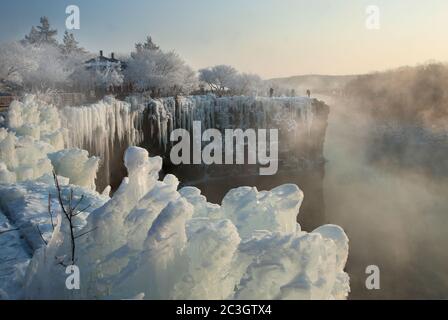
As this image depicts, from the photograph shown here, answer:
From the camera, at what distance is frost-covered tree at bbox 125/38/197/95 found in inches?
1412

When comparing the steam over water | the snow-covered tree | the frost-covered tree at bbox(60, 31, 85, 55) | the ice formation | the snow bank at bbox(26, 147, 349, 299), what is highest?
the frost-covered tree at bbox(60, 31, 85, 55)

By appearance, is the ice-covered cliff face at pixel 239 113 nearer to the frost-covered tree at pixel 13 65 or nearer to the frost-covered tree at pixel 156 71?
the frost-covered tree at pixel 156 71

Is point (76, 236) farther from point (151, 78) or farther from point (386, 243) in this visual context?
point (151, 78)

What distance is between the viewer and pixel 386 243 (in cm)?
1770

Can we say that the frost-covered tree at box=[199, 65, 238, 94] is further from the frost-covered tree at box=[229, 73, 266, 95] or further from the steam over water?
the steam over water

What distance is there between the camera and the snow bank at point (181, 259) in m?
3.15

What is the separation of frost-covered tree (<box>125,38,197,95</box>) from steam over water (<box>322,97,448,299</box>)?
53.2 feet

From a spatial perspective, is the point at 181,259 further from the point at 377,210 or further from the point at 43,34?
the point at 43,34

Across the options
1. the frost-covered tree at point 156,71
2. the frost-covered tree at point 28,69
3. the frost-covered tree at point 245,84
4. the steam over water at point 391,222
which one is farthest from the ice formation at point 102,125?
the frost-covered tree at point 245,84

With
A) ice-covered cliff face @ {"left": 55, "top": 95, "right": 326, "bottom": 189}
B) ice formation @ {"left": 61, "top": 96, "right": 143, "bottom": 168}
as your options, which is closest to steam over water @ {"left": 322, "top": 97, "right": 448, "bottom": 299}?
ice-covered cliff face @ {"left": 55, "top": 95, "right": 326, "bottom": 189}

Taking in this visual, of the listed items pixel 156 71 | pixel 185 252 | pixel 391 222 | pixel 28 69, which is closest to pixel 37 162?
pixel 185 252

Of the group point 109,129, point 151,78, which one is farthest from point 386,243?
point 151,78

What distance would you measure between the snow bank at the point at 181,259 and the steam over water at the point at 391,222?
38.3ft

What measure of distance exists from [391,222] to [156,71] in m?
24.8
